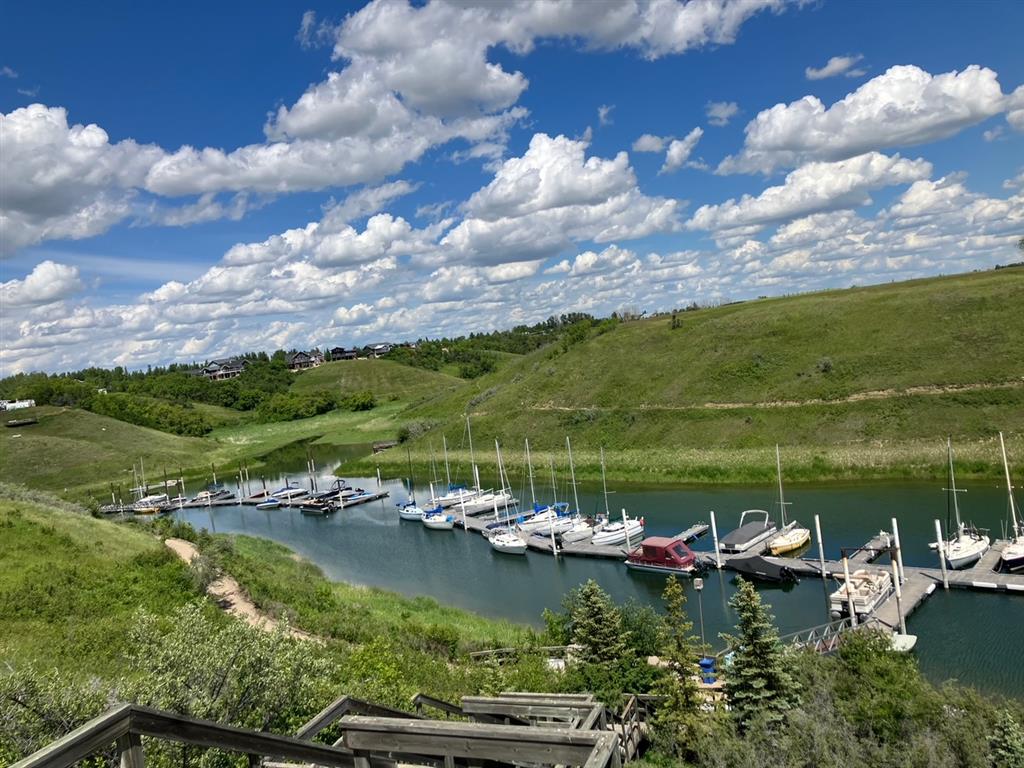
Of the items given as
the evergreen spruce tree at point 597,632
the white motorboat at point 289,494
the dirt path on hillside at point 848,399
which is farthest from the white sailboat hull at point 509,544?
the white motorboat at point 289,494

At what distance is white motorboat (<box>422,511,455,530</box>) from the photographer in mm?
71062

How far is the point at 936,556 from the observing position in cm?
4356

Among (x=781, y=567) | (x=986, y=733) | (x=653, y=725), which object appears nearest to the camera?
(x=986, y=733)

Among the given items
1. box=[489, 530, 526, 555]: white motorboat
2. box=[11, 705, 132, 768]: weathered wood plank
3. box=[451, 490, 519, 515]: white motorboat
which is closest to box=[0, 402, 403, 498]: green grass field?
box=[451, 490, 519, 515]: white motorboat

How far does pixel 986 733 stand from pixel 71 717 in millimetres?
19542

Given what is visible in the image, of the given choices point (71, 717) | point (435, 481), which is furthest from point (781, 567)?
point (435, 481)

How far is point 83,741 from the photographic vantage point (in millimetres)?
4664

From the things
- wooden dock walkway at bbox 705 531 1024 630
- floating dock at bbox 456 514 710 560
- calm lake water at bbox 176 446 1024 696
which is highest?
wooden dock walkway at bbox 705 531 1024 630

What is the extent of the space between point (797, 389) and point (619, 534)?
137ft

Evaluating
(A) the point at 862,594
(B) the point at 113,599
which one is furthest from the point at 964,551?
(B) the point at 113,599

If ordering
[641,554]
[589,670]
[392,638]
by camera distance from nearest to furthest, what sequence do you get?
[589,670] → [392,638] → [641,554]

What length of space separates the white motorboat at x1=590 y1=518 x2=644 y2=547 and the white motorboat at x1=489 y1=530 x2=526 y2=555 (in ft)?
20.5

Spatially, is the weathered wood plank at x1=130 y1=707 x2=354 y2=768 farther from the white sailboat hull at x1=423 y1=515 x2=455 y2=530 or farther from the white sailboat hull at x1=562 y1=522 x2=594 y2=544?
the white sailboat hull at x1=423 y1=515 x2=455 y2=530

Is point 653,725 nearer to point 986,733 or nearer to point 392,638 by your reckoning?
point 986,733
